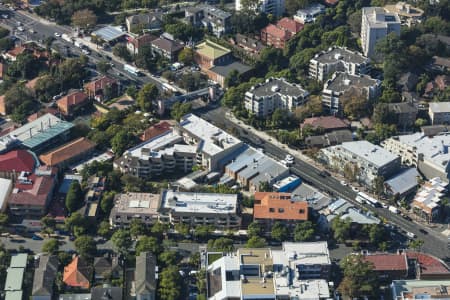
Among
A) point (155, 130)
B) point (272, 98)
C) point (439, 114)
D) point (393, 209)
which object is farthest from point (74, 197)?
point (439, 114)

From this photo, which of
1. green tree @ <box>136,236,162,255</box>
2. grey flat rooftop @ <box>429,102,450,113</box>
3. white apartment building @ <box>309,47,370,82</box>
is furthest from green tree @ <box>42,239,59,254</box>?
grey flat rooftop @ <box>429,102,450,113</box>

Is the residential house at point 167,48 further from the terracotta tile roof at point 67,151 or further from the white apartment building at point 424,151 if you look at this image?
the white apartment building at point 424,151

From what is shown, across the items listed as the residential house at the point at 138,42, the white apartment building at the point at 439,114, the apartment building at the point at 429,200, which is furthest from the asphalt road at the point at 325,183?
the residential house at the point at 138,42

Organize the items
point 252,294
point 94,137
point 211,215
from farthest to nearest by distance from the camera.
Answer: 1. point 94,137
2. point 211,215
3. point 252,294

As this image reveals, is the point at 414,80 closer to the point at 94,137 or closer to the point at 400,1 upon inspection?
the point at 400,1

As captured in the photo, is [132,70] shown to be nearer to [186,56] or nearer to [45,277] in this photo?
[186,56]

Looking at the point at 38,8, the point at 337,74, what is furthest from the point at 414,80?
the point at 38,8

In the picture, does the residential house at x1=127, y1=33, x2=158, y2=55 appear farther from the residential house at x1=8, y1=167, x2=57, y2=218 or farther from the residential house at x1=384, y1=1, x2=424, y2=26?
the residential house at x1=384, y1=1, x2=424, y2=26
